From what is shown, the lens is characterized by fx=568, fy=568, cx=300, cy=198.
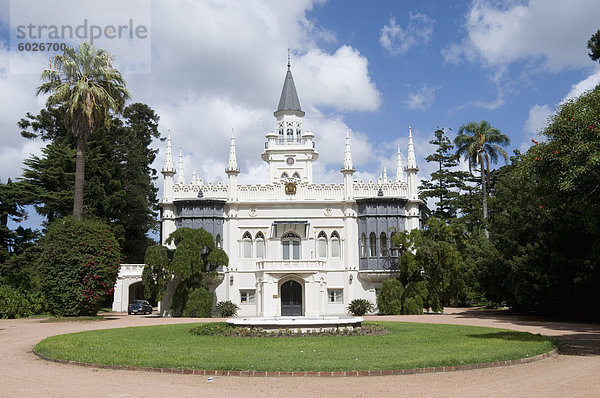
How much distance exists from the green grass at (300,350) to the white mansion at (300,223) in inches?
791

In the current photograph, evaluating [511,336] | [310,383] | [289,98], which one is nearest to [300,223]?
[289,98]

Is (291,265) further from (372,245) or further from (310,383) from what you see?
(310,383)

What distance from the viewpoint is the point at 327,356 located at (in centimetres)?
1562

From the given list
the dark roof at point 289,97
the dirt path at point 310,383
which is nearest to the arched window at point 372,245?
the dark roof at point 289,97

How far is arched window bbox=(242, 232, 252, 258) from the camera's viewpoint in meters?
44.4

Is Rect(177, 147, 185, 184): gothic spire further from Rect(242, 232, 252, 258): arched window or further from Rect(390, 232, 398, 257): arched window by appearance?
Rect(390, 232, 398, 257): arched window

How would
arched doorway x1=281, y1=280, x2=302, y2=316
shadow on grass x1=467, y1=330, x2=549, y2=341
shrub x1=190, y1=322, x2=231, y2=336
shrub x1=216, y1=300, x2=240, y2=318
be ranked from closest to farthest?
shadow on grass x1=467, y1=330, x2=549, y2=341 → shrub x1=190, y1=322, x2=231, y2=336 → shrub x1=216, y1=300, x2=240, y2=318 → arched doorway x1=281, y1=280, x2=302, y2=316

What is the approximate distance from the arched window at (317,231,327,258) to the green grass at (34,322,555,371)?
70.2 feet

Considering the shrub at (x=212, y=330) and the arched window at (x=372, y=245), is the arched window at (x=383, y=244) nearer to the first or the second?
the arched window at (x=372, y=245)

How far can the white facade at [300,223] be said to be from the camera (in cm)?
4322

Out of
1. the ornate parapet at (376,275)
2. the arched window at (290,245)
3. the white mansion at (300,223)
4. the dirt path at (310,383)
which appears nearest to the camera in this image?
the dirt path at (310,383)

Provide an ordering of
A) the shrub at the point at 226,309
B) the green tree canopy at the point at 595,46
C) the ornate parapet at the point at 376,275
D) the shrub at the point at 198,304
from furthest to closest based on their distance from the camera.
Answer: the ornate parapet at the point at 376,275, the shrub at the point at 226,309, the shrub at the point at 198,304, the green tree canopy at the point at 595,46

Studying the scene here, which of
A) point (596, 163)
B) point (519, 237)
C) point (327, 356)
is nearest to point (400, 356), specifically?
point (327, 356)

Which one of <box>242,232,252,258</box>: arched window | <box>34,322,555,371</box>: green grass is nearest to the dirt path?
<box>34,322,555,371</box>: green grass
